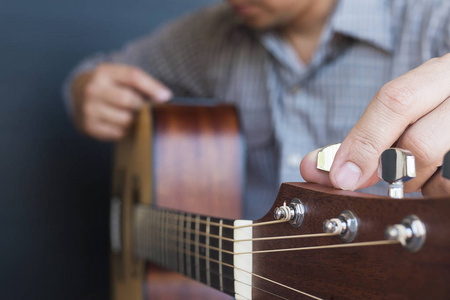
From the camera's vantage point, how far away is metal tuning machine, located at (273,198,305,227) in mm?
326

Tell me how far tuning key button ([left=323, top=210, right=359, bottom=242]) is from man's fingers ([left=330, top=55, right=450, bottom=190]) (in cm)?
3

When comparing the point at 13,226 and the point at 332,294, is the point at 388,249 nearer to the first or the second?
the point at 332,294

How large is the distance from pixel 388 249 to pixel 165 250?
0.43 meters

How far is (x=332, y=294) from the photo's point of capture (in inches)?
11.9

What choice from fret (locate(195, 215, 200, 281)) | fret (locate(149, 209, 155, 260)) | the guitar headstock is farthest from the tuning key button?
fret (locate(149, 209, 155, 260))

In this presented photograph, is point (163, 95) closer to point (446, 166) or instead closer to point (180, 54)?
point (180, 54)

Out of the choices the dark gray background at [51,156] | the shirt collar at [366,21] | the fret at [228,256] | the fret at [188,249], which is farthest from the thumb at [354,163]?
the dark gray background at [51,156]

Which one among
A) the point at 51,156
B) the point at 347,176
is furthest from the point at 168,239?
the point at 51,156

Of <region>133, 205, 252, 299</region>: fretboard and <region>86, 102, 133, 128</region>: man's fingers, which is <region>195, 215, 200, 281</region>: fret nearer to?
<region>133, 205, 252, 299</region>: fretboard

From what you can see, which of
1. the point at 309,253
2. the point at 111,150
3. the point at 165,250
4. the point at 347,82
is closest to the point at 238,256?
the point at 309,253

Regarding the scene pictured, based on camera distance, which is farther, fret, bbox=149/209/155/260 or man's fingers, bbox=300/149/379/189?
fret, bbox=149/209/155/260

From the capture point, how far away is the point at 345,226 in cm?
29

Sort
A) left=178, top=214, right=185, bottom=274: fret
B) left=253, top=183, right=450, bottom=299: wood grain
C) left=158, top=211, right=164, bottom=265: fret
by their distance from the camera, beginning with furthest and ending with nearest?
left=158, top=211, right=164, bottom=265: fret
left=178, top=214, right=185, bottom=274: fret
left=253, top=183, right=450, bottom=299: wood grain

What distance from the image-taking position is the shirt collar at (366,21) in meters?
0.73
